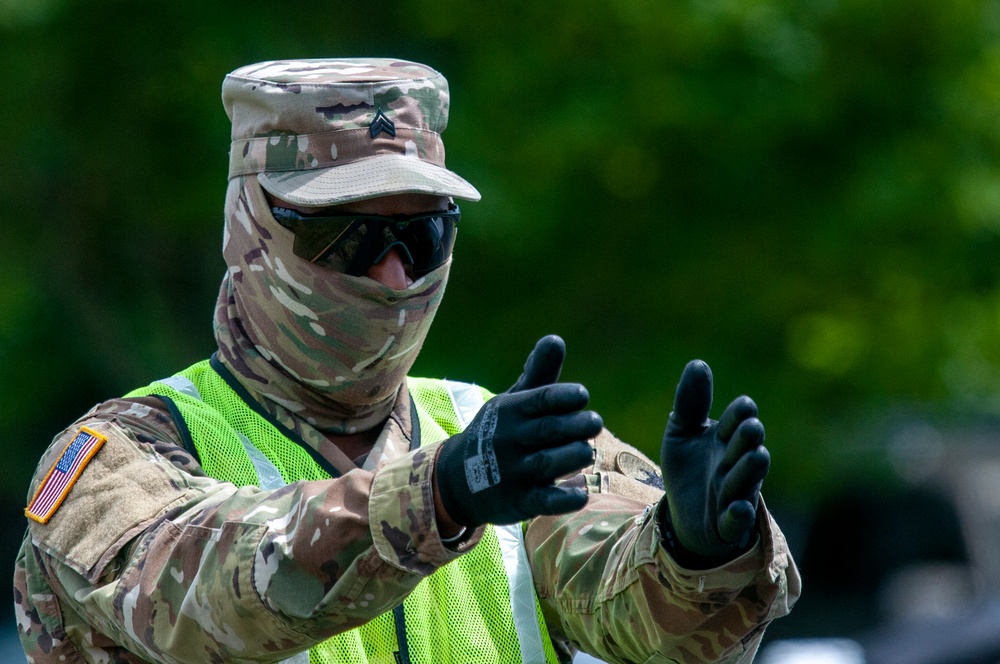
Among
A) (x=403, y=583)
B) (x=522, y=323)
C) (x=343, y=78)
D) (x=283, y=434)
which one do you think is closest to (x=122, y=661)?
(x=283, y=434)

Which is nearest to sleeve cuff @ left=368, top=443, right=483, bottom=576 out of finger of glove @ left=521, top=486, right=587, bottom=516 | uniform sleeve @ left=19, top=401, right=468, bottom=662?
uniform sleeve @ left=19, top=401, right=468, bottom=662

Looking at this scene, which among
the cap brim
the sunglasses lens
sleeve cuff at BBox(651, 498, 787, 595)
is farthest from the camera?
the sunglasses lens

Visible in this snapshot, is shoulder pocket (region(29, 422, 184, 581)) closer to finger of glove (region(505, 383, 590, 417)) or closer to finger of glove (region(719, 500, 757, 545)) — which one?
finger of glove (region(505, 383, 590, 417))

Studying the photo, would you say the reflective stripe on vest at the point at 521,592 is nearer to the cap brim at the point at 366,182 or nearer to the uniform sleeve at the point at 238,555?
the cap brim at the point at 366,182

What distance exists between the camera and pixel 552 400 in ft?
7.43

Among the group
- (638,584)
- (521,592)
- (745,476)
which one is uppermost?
(745,476)

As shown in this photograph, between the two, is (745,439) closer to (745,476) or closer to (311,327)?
(745,476)

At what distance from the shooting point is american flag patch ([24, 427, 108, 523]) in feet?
9.07

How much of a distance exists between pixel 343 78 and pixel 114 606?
1.17 metres

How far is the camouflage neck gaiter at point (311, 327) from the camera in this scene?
302cm

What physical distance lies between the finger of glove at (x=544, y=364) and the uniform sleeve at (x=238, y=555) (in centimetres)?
19

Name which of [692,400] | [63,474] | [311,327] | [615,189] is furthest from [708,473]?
[615,189]

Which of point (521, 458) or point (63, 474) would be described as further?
point (63, 474)

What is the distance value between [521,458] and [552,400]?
0.10 metres
